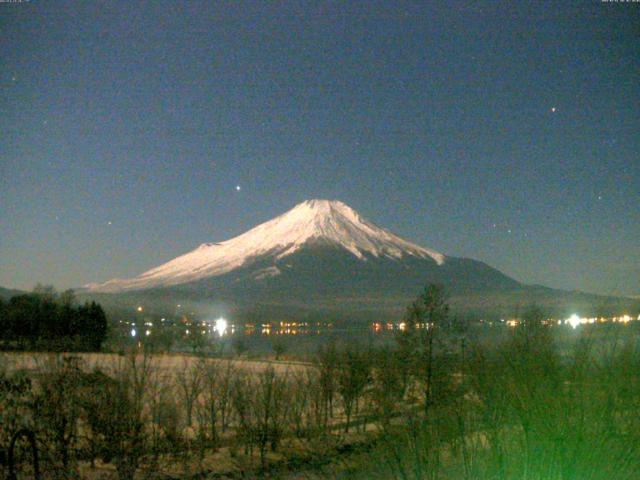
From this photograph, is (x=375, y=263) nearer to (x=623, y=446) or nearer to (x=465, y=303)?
(x=465, y=303)

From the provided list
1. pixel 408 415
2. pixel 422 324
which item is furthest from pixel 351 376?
pixel 408 415

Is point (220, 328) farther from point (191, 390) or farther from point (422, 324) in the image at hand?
point (422, 324)

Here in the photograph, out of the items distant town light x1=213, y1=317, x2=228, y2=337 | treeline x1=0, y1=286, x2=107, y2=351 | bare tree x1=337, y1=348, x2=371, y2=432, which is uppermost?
treeline x1=0, y1=286, x2=107, y2=351

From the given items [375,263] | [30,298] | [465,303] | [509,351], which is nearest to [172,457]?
[509,351]

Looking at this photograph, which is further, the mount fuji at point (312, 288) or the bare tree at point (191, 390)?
the mount fuji at point (312, 288)

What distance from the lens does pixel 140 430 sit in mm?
10469

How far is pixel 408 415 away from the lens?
4.66m

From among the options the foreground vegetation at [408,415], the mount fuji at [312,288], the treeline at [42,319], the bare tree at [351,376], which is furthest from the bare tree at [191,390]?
the mount fuji at [312,288]

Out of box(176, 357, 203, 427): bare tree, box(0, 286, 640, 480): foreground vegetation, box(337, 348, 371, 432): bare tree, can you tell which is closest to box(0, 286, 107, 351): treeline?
box(176, 357, 203, 427): bare tree

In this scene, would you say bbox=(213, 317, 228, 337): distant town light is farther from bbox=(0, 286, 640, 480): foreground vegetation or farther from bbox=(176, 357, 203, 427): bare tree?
bbox=(0, 286, 640, 480): foreground vegetation

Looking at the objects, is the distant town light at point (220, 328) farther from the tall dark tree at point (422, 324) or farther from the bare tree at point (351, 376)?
the tall dark tree at point (422, 324)

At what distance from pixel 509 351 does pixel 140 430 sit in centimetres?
759

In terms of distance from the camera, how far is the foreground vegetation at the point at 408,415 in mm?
3711

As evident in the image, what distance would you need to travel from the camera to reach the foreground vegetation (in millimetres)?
3711
